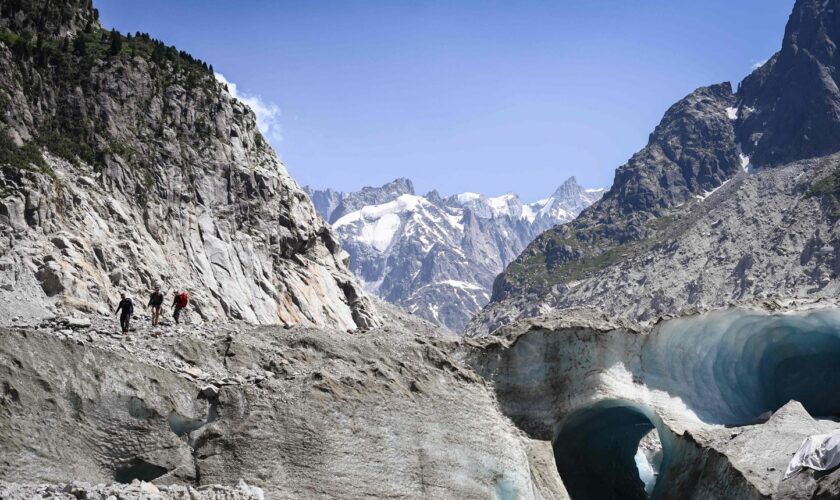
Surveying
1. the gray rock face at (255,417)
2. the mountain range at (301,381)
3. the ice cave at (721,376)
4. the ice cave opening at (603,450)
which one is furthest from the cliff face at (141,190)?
the ice cave at (721,376)

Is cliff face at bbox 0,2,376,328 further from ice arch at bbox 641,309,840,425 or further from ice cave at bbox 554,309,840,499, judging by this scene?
ice arch at bbox 641,309,840,425

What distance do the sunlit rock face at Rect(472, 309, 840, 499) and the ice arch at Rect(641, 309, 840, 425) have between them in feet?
0.14

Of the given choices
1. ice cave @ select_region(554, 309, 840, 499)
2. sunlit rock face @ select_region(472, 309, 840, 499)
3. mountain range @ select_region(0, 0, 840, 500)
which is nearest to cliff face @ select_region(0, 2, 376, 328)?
mountain range @ select_region(0, 0, 840, 500)

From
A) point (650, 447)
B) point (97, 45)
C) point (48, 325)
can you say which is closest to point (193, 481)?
point (48, 325)

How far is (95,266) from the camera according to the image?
1828 inches

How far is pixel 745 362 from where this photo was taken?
1394 inches

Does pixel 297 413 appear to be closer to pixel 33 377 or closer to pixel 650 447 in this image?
pixel 33 377

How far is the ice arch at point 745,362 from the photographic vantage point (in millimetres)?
33281

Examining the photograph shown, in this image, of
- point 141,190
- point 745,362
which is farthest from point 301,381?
point 141,190

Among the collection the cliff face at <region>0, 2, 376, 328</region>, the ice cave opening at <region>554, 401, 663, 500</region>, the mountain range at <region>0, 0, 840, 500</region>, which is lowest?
the ice cave opening at <region>554, 401, 663, 500</region>

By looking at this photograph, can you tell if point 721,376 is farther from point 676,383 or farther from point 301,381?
point 301,381

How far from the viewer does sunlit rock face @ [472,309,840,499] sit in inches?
1160

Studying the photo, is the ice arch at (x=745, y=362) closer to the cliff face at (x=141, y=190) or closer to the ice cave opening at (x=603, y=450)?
the ice cave opening at (x=603, y=450)

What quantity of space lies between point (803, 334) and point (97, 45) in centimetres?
5987
